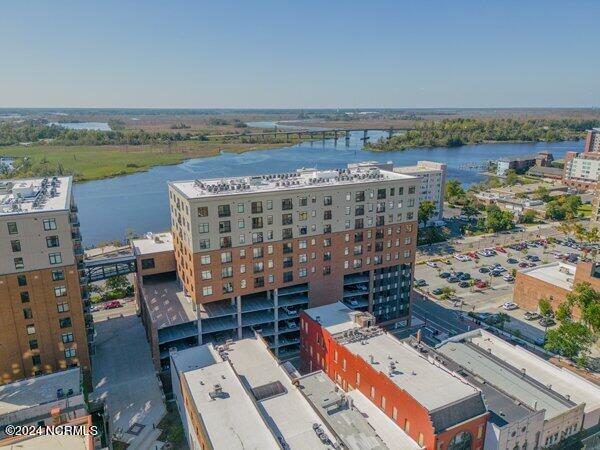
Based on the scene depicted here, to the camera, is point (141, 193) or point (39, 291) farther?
point (141, 193)

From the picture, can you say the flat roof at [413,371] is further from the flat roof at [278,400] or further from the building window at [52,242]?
the building window at [52,242]

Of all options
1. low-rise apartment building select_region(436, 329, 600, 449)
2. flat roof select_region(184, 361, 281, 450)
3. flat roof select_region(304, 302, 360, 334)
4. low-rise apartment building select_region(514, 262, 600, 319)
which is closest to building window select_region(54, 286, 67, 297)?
flat roof select_region(184, 361, 281, 450)

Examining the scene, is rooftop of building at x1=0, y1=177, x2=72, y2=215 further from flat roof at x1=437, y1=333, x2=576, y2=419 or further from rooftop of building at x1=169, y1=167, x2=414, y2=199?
flat roof at x1=437, y1=333, x2=576, y2=419

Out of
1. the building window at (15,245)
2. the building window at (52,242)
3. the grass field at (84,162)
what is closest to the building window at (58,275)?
the building window at (52,242)

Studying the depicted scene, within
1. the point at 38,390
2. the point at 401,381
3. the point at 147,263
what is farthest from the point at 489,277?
the point at 38,390

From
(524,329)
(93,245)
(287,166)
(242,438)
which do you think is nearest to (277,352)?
(242,438)

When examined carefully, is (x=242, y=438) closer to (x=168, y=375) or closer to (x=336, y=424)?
(x=336, y=424)

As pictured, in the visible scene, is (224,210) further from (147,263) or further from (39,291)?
(39,291)
